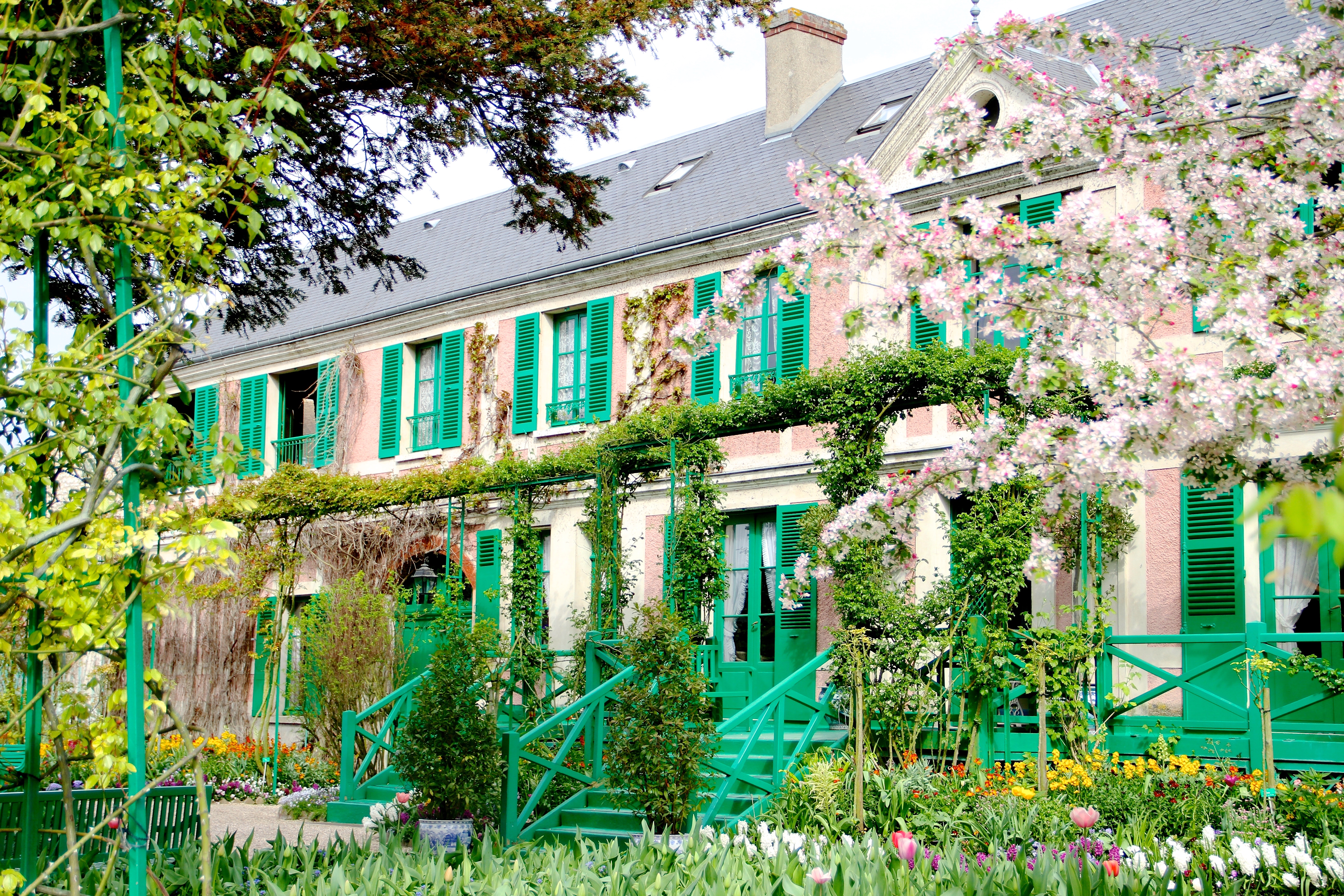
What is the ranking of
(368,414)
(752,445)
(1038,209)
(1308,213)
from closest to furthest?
(1308,213) < (1038,209) < (752,445) < (368,414)

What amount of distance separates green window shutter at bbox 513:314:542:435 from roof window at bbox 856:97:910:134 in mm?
4546

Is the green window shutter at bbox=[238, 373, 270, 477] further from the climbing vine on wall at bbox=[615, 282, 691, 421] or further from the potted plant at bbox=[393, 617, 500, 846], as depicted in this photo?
the potted plant at bbox=[393, 617, 500, 846]

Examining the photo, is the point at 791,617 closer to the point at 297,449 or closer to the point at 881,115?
the point at 881,115

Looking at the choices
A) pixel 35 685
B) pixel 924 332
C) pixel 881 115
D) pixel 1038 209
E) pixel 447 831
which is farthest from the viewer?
pixel 881 115

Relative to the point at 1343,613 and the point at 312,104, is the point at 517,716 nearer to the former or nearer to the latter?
the point at 312,104

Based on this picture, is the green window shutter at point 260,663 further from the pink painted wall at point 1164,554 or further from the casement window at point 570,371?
the pink painted wall at point 1164,554

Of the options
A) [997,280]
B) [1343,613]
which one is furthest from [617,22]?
[1343,613]

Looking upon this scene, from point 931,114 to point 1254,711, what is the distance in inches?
249

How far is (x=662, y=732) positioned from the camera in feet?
23.1

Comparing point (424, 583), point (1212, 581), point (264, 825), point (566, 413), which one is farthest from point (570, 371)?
point (1212, 581)

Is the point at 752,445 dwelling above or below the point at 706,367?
below

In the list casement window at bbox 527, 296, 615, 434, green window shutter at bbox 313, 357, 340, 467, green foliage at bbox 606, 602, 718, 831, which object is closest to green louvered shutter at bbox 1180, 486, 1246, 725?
green foliage at bbox 606, 602, 718, 831

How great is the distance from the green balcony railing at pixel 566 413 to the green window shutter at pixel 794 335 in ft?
9.24

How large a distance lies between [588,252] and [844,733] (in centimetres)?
817
